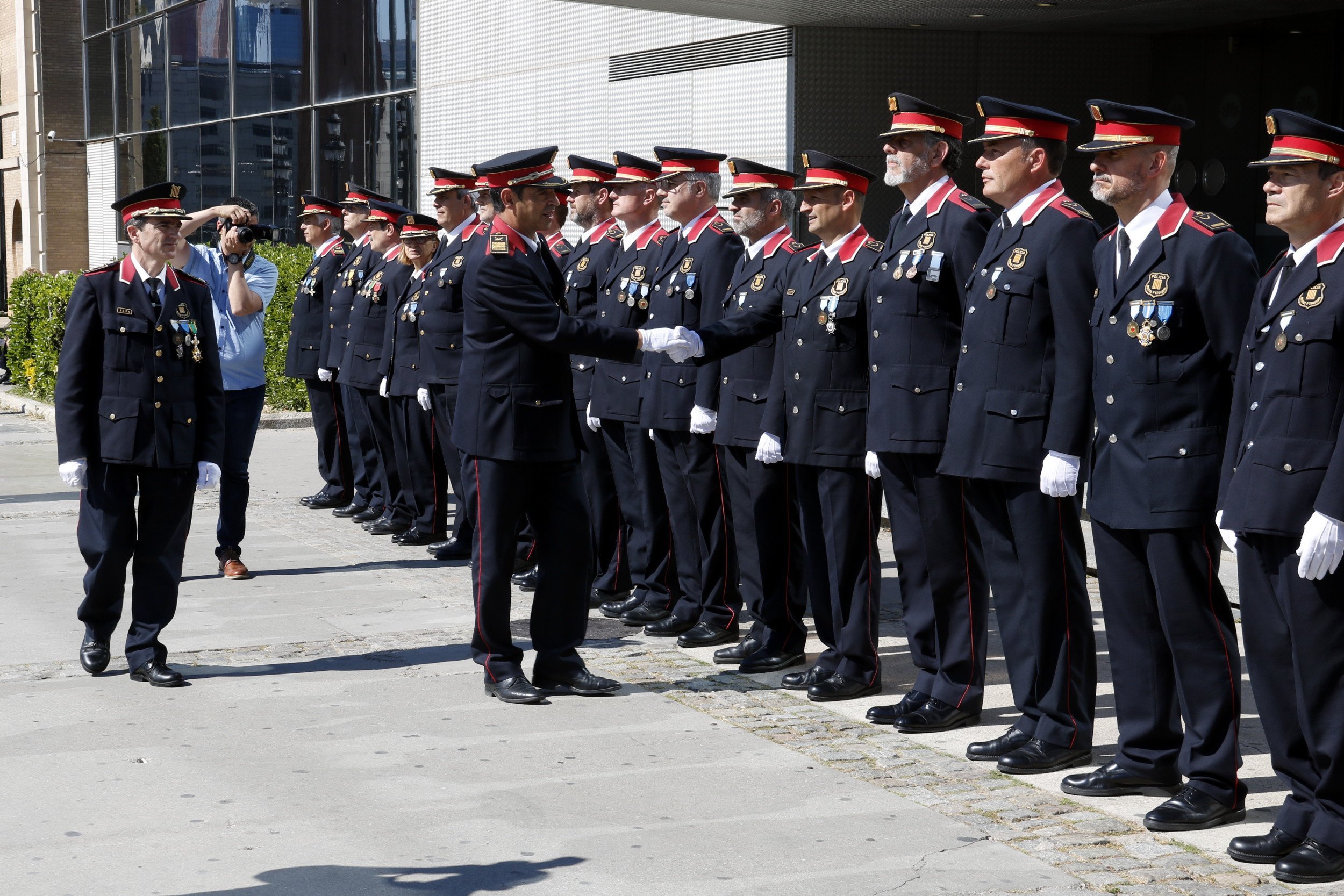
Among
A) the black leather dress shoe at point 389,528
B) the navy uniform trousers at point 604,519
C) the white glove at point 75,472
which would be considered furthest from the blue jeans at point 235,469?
the white glove at point 75,472

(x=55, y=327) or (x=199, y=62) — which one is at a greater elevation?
(x=199, y=62)

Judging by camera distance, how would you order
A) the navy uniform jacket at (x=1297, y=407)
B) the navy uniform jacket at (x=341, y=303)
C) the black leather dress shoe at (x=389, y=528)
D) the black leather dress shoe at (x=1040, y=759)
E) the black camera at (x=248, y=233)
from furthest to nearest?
the navy uniform jacket at (x=341, y=303) < the black leather dress shoe at (x=389, y=528) < the black camera at (x=248, y=233) < the black leather dress shoe at (x=1040, y=759) < the navy uniform jacket at (x=1297, y=407)

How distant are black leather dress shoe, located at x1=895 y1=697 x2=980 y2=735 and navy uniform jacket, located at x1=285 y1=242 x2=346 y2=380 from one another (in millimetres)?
6765

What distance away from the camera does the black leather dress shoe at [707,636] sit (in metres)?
7.44

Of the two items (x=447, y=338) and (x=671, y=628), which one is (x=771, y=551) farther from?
(x=447, y=338)

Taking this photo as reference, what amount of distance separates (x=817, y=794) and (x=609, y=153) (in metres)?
9.96

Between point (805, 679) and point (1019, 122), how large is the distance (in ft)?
7.97

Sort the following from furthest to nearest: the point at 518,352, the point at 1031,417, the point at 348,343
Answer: the point at 348,343 < the point at 518,352 < the point at 1031,417

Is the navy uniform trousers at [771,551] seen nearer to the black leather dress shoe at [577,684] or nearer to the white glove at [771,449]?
the white glove at [771,449]

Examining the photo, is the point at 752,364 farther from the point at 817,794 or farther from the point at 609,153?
the point at 609,153

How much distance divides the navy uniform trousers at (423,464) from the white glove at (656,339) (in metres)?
4.04

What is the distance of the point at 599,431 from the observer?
8.52 metres

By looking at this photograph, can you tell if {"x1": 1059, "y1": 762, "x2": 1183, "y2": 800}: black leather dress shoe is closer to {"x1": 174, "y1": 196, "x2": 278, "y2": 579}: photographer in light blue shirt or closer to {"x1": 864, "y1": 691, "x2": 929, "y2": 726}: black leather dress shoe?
{"x1": 864, "y1": 691, "x2": 929, "y2": 726}: black leather dress shoe

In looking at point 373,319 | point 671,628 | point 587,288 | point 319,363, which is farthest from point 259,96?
point 671,628
